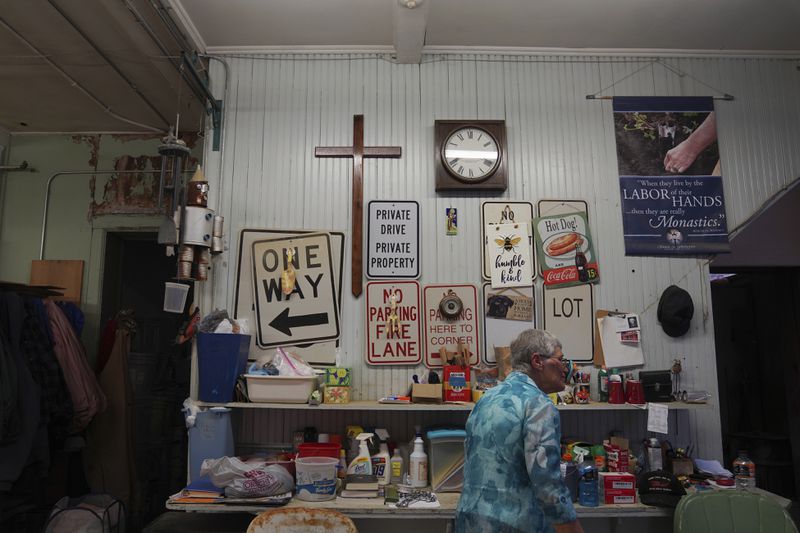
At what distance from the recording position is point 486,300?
3.60m

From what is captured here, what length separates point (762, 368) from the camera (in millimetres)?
5715

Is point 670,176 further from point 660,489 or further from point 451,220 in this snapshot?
point 660,489

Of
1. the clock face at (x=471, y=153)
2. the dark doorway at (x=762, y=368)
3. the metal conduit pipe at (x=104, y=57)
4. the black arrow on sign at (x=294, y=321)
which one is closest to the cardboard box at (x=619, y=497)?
the black arrow on sign at (x=294, y=321)

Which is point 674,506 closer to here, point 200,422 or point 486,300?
point 486,300

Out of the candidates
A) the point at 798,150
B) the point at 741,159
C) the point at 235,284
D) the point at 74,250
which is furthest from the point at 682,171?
the point at 74,250

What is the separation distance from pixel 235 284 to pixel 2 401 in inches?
62.3

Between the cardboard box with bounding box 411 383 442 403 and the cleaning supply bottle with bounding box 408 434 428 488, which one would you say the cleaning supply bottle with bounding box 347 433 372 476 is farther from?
the cardboard box with bounding box 411 383 442 403

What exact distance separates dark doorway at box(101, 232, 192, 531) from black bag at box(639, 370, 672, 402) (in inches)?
162

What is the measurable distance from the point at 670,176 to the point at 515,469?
262cm

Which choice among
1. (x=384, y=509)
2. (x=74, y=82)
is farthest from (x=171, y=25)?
(x=384, y=509)

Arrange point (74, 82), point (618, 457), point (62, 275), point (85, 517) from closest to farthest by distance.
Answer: point (618, 457) → point (85, 517) → point (74, 82) → point (62, 275)

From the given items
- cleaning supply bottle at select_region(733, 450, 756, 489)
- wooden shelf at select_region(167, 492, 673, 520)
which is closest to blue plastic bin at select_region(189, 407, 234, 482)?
wooden shelf at select_region(167, 492, 673, 520)

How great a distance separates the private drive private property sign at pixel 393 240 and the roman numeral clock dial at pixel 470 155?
302 millimetres

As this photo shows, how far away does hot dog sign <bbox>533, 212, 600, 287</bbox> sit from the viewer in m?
3.64
